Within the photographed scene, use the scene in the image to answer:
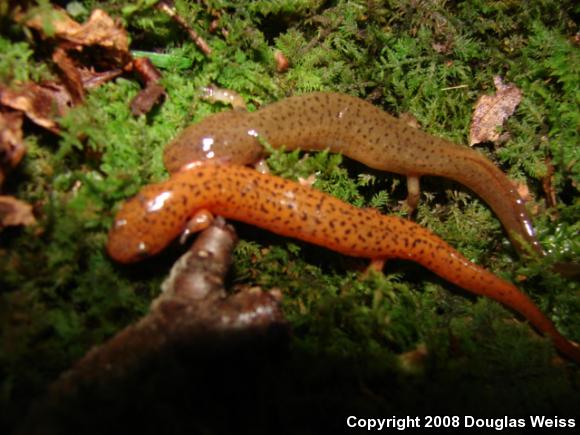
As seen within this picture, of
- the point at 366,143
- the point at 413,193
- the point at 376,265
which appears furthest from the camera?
the point at 413,193

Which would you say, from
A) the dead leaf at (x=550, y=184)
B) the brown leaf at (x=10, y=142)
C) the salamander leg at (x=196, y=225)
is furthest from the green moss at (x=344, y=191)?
the salamander leg at (x=196, y=225)

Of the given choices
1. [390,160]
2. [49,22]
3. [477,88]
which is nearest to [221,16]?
[49,22]

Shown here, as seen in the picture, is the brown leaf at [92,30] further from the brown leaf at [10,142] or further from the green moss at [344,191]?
the brown leaf at [10,142]

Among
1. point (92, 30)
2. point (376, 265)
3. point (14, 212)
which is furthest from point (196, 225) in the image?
point (92, 30)

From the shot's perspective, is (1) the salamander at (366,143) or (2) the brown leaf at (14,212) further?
(1) the salamander at (366,143)

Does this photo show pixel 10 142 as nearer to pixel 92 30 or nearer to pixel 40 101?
pixel 40 101

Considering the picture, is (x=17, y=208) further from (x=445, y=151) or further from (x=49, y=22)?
(x=445, y=151)

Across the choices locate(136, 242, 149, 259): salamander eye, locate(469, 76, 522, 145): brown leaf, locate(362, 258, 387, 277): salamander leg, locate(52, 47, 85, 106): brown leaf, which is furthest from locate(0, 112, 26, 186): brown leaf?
locate(469, 76, 522, 145): brown leaf
